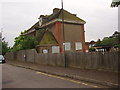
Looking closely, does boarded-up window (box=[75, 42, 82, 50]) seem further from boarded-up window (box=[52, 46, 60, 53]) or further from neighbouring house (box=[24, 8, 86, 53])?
boarded-up window (box=[52, 46, 60, 53])

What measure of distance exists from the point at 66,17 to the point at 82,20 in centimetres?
447

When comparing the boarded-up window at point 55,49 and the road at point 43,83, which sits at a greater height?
the boarded-up window at point 55,49

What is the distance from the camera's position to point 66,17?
3397cm

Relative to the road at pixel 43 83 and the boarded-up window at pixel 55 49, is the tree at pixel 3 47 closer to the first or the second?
the boarded-up window at pixel 55 49

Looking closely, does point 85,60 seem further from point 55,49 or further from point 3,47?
point 3,47

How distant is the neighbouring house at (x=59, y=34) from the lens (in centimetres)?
3056

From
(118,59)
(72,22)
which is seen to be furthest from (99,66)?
(72,22)

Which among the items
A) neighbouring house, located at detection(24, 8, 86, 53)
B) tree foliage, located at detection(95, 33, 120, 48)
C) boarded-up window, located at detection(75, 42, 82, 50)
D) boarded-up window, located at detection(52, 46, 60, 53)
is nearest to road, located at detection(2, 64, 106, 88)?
tree foliage, located at detection(95, 33, 120, 48)

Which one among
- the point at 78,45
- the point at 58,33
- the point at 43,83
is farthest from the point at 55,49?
the point at 43,83

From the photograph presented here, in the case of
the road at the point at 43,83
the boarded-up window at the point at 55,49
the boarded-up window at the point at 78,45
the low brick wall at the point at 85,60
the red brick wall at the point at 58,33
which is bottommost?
the road at the point at 43,83

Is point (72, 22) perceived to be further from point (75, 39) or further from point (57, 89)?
point (57, 89)

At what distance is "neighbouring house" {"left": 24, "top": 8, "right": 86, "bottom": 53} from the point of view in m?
30.6

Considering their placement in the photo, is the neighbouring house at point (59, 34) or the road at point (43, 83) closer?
the road at point (43, 83)

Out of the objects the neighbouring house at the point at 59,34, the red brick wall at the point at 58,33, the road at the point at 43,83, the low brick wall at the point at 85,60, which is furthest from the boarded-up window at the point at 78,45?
the road at the point at 43,83
